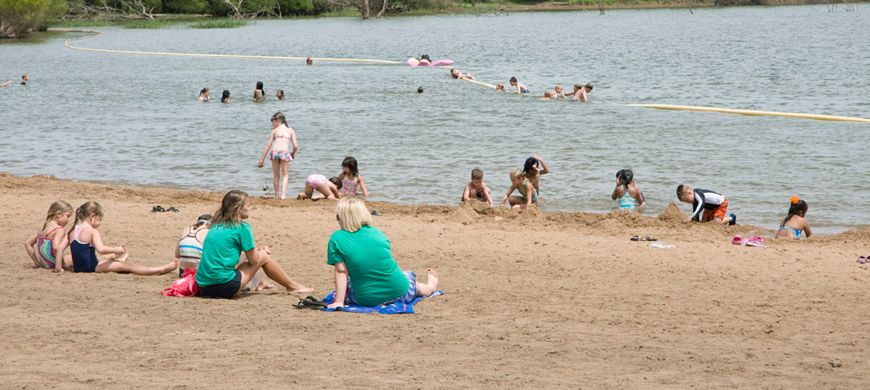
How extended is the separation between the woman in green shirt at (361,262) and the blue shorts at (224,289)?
39.1 inches

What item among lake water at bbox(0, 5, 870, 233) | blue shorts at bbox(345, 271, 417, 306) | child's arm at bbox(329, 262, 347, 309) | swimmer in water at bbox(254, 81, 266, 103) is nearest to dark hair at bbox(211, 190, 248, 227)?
child's arm at bbox(329, 262, 347, 309)

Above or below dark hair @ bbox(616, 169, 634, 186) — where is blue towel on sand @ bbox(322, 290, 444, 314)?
below

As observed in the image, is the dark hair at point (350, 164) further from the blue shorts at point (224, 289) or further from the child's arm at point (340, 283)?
the child's arm at point (340, 283)

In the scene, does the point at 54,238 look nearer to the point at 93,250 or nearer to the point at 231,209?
the point at 93,250

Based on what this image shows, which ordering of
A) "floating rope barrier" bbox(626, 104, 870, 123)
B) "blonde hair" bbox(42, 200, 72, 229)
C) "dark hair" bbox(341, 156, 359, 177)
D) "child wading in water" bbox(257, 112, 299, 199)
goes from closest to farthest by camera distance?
"blonde hair" bbox(42, 200, 72, 229) < "dark hair" bbox(341, 156, 359, 177) < "child wading in water" bbox(257, 112, 299, 199) < "floating rope barrier" bbox(626, 104, 870, 123)

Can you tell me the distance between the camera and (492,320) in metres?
6.49

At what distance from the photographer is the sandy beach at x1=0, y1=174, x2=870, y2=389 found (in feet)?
16.4

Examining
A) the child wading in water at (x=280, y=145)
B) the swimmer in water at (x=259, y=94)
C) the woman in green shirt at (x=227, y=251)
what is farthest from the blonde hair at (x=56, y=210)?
the swimmer in water at (x=259, y=94)

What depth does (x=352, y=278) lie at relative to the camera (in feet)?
22.2

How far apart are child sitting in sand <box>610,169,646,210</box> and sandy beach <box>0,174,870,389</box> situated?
1.55m

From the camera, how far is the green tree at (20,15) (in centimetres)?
6359

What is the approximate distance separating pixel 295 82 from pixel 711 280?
28.0 m

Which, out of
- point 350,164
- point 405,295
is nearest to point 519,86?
point 350,164

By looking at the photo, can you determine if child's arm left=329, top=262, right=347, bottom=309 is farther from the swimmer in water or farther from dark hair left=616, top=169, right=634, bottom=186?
the swimmer in water
